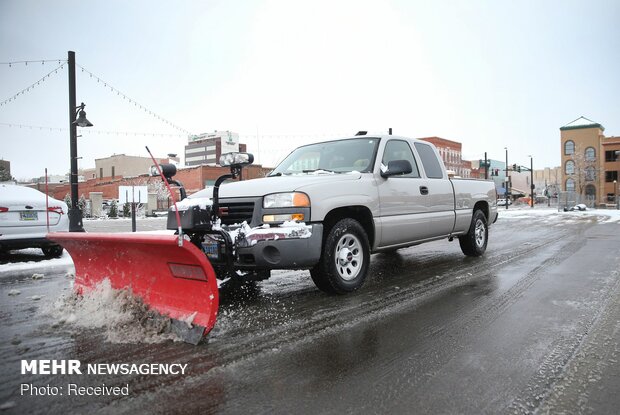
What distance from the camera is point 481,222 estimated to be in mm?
7766

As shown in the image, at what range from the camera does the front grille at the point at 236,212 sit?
4.30 metres

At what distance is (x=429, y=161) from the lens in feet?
21.4

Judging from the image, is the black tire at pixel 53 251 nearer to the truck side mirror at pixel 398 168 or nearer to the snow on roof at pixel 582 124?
the truck side mirror at pixel 398 168

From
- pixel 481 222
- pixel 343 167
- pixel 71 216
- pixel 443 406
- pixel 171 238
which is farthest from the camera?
pixel 71 216

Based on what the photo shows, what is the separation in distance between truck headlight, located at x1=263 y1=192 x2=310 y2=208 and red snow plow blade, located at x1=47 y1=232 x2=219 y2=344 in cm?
113

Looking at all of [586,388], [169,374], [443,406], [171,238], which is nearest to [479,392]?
[443,406]

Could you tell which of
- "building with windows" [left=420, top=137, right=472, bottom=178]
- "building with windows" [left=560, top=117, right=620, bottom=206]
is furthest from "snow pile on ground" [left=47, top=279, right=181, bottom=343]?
"building with windows" [left=420, top=137, right=472, bottom=178]

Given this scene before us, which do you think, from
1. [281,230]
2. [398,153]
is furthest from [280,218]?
[398,153]

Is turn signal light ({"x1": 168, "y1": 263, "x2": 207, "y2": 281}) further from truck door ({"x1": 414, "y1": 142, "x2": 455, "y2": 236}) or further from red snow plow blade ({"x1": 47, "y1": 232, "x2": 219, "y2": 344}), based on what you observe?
truck door ({"x1": 414, "y1": 142, "x2": 455, "y2": 236})

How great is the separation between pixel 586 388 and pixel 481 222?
5.49 meters

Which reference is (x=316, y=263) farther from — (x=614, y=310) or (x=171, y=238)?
(x=614, y=310)

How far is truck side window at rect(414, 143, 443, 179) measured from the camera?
20.9 ft

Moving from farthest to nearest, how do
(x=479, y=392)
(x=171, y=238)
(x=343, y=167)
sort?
(x=343, y=167), (x=171, y=238), (x=479, y=392)

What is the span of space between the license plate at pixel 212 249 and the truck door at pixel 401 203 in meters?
2.00
